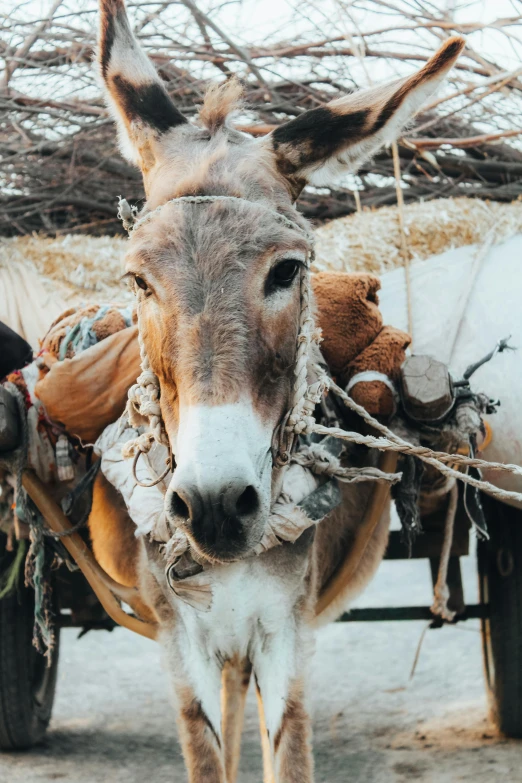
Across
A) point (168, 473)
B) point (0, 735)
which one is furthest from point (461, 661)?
point (168, 473)

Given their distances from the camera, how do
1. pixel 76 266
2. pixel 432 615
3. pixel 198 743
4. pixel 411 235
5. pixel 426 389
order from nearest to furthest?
pixel 198 743, pixel 426 389, pixel 411 235, pixel 432 615, pixel 76 266

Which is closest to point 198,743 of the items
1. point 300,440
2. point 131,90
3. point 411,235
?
point 300,440

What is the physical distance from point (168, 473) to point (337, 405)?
27.3 inches

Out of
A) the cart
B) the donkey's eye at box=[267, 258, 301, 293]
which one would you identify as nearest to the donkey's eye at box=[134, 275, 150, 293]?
the donkey's eye at box=[267, 258, 301, 293]

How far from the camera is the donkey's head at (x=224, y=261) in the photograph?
1.68 meters

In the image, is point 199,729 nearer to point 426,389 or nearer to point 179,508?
point 179,508

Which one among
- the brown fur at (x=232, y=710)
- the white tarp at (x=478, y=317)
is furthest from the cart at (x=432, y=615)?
the brown fur at (x=232, y=710)

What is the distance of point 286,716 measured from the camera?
218cm

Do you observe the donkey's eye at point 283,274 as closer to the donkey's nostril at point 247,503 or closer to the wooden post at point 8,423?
the donkey's nostril at point 247,503

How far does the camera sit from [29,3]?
159 inches

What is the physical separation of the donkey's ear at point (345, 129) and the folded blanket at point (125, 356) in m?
0.56

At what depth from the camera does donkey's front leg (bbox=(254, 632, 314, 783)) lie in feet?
7.13

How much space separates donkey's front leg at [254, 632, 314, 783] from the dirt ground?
1.36 m

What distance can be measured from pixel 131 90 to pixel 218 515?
3.96ft
